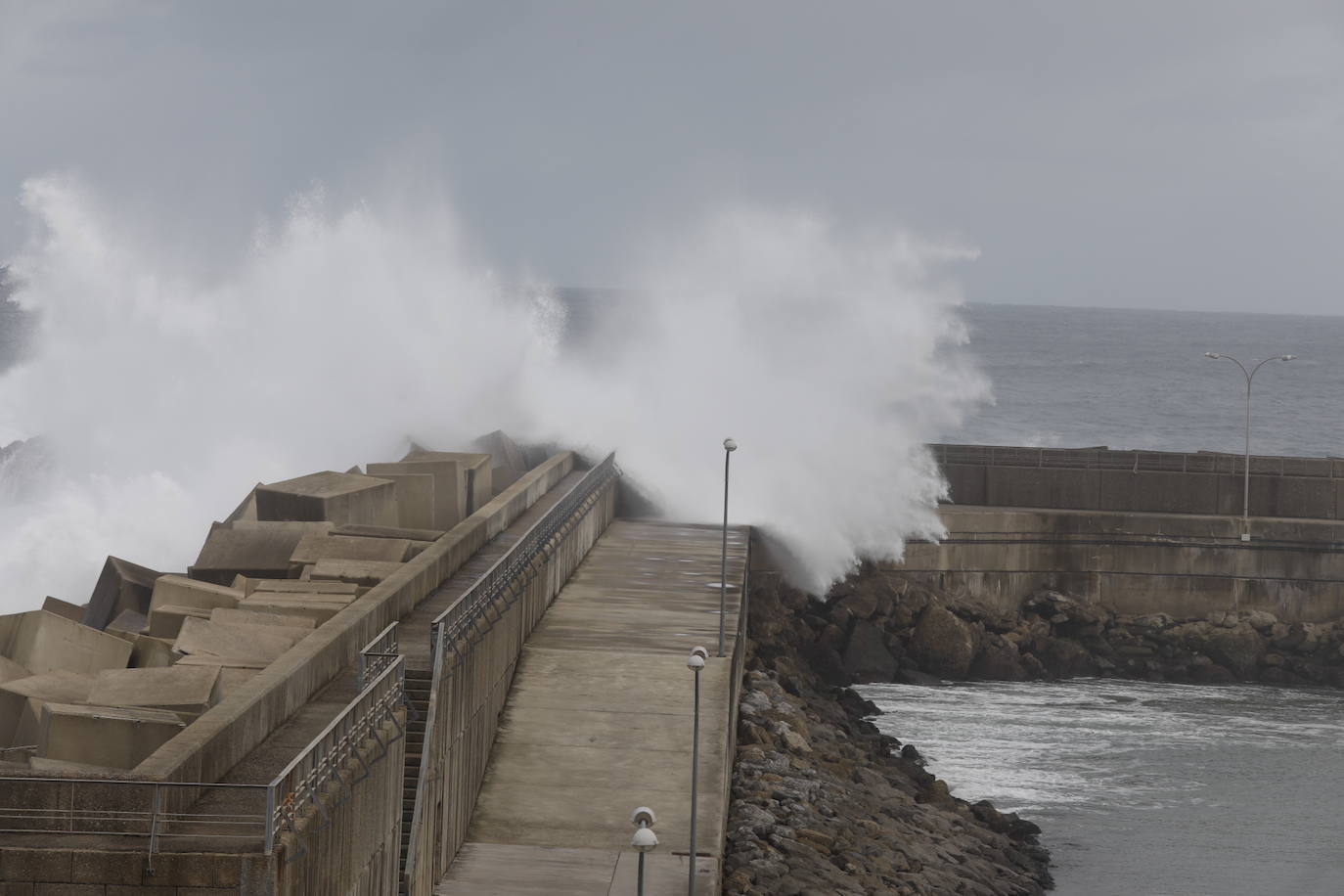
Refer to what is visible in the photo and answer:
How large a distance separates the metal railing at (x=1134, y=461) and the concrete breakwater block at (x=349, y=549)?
17.0 meters

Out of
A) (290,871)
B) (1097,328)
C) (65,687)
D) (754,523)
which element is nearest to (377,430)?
(754,523)

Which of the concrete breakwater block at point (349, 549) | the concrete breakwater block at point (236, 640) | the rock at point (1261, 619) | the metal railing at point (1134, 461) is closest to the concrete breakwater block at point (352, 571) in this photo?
the concrete breakwater block at point (349, 549)

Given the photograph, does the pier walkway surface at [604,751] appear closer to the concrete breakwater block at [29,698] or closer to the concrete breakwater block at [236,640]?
the concrete breakwater block at [236,640]

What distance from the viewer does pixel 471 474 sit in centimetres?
2691

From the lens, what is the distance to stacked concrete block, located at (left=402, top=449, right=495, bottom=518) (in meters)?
26.5

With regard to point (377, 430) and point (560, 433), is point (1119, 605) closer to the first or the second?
point (560, 433)

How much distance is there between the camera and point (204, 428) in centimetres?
3456

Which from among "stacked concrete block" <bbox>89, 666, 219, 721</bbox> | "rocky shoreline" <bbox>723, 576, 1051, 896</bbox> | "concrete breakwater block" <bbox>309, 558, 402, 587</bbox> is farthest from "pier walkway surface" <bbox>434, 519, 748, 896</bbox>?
"stacked concrete block" <bbox>89, 666, 219, 721</bbox>

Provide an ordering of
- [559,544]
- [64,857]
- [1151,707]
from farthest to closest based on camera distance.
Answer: [1151,707]
[559,544]
[64,857]

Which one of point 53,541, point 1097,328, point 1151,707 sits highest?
point 1097,328

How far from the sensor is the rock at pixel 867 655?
96.3ft

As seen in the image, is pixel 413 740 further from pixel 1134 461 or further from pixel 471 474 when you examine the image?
pixel 1134 461

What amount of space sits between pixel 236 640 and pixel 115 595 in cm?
506

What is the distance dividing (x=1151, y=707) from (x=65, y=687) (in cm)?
2011
